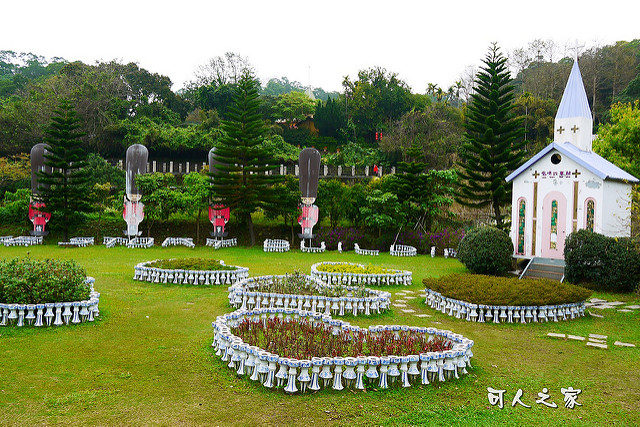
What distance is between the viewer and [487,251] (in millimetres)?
12203

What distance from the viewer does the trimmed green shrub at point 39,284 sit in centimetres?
683

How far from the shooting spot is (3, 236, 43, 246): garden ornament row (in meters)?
19.1

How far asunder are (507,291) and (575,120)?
26.7 feet

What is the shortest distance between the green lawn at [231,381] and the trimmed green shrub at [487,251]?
165 inches

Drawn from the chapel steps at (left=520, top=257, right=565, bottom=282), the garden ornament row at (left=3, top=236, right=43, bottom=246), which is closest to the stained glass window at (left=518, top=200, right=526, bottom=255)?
the chapel steps at (left=520, top=257, right=565, bottom=282)

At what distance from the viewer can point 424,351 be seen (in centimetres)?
528

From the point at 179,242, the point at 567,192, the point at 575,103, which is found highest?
the point at 575,103

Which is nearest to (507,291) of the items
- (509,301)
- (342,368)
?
(509,301)

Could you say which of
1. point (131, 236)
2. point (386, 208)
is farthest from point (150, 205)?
point (386, 208)

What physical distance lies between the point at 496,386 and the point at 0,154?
3272cm

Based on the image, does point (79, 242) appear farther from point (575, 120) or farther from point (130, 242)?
point (575, 120)

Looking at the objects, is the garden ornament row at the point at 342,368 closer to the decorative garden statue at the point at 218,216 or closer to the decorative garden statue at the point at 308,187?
the decorative garden statue at the point at 308,187

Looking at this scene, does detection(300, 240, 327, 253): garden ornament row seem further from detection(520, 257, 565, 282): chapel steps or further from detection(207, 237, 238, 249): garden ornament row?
detection(520, 257, 565, 282): chapel steps

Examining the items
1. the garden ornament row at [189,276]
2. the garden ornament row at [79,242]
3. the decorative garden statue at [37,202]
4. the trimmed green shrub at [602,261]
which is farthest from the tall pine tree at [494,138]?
the decorative garden statue at [37,202]
